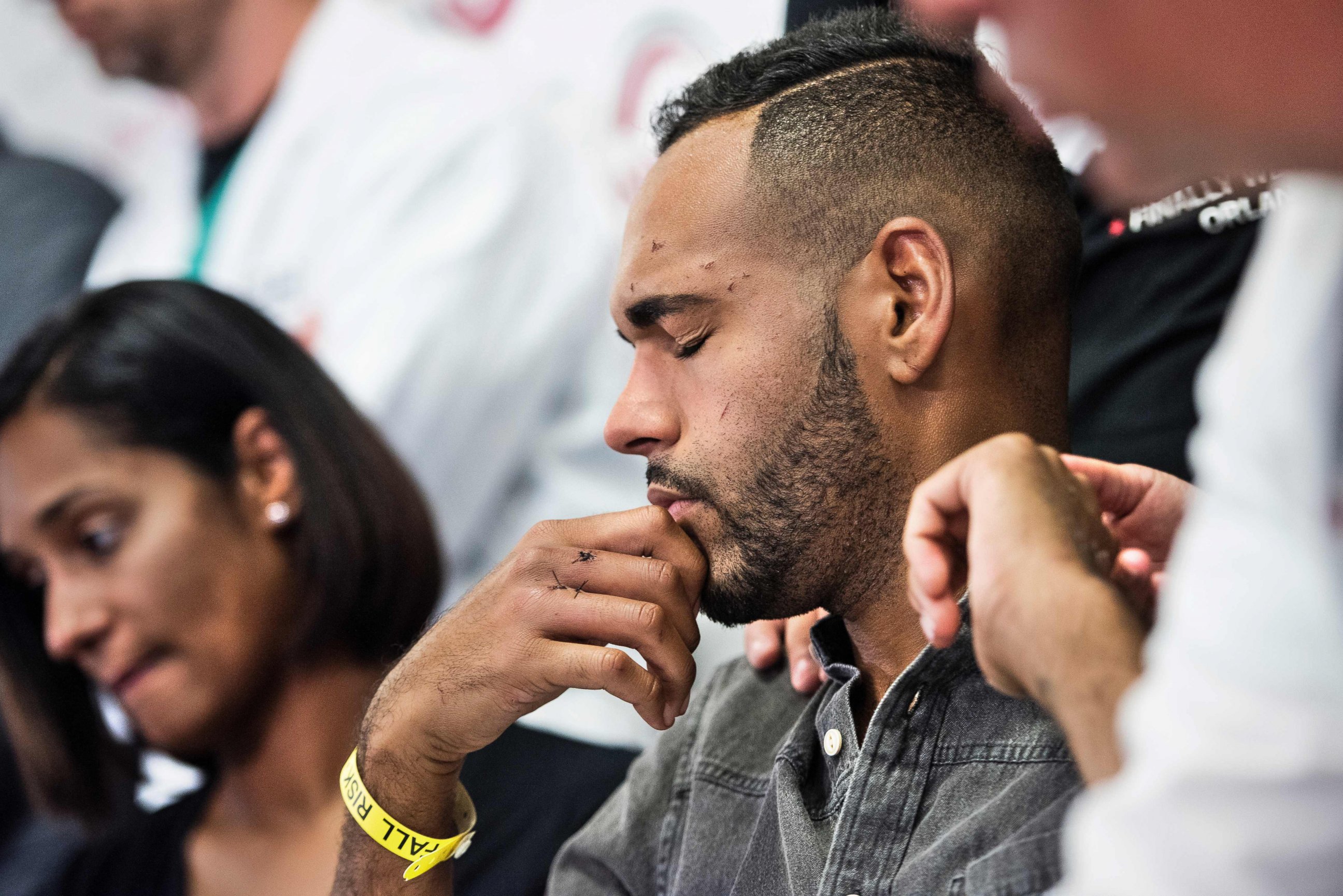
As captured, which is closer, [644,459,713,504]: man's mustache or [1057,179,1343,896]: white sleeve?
[1057,179,1343,896]: white sleeve

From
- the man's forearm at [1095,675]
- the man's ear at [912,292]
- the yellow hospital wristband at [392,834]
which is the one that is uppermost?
the man's ear at [912,292]

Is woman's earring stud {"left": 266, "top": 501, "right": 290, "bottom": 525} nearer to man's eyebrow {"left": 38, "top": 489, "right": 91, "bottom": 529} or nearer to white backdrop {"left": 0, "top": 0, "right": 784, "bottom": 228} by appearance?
man's eyebrow {"left": 38, "top": 489, "right": 91, "bottom": 529}

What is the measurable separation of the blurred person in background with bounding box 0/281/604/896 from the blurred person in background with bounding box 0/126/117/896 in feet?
3.77

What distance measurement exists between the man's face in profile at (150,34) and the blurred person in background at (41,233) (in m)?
0.32

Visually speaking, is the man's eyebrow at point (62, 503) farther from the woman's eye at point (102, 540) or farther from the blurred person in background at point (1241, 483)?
the blurred person in background at point (1241, 483)

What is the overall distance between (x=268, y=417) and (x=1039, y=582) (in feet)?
4.88

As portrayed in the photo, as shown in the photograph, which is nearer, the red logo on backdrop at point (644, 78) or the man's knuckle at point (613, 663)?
the man's knuckle at point (613, 663)

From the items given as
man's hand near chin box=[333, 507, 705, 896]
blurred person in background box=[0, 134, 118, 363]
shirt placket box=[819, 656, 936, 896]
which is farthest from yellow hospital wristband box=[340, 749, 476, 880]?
blurred person in background box=[0, 134, 118, 363]

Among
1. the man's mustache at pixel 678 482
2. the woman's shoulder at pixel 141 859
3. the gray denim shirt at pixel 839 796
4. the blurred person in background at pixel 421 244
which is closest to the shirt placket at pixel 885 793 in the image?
the gray denim shirt at pixel 839 796

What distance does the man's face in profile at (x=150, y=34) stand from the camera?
9.63ft

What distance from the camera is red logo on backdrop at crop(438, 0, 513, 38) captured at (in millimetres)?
2729

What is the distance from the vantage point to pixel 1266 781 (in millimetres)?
526

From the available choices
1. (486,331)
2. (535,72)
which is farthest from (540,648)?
(535,72)

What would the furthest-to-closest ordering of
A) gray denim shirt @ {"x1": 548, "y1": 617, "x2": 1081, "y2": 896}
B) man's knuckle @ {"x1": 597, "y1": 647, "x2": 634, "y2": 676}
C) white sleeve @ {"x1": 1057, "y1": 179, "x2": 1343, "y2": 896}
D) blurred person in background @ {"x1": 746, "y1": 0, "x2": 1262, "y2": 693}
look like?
blurred person in background @ {"x1": 746, "y1": 0, "x2": 1262, "y2": 693} < man's knuckle @ {"x1": 597, "y1": 647, "x2": 634, "y2": 676} < gray denim shirt @ {"x1": 548, "y1": 617, "x2": 1081, "y2": 896} < white sleeve @ {"x1": 1057, "y1": 179, "x2": 1343, "y2": 896}
